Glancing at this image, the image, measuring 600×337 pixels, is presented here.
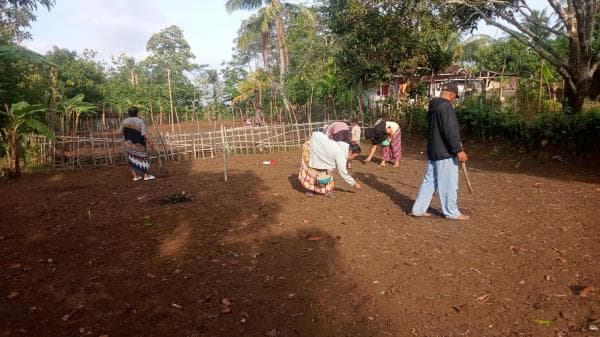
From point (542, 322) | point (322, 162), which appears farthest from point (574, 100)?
point (542, 322)

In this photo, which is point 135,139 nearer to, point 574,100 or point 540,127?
point 540,127

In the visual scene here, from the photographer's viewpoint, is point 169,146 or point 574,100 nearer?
point 574,100

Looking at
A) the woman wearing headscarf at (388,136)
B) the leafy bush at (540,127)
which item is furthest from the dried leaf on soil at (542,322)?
the leafy bush at (540,127)

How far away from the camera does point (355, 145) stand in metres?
8.91

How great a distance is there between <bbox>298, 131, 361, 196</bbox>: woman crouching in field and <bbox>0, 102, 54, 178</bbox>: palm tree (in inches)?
232

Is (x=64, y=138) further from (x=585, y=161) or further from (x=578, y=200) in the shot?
(x=585, y=161)

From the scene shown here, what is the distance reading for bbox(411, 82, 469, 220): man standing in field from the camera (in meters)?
4.71

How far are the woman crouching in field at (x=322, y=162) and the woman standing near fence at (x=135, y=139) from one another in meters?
3.66

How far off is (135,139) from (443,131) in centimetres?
592

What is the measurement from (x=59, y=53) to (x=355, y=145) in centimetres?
2405

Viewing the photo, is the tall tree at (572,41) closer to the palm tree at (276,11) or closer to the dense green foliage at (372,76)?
the dense green foliage at (372,76)

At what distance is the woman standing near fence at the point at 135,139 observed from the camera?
25.9 ft

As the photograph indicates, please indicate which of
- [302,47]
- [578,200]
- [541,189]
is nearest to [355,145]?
[541,189]

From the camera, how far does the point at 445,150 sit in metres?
4.80
